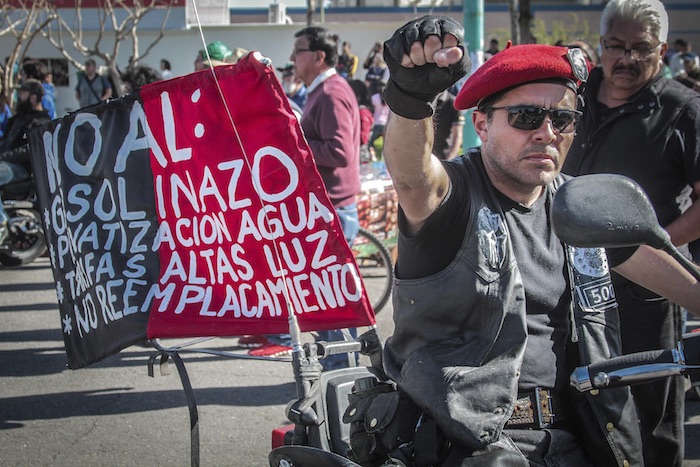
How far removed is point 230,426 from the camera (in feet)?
15.8

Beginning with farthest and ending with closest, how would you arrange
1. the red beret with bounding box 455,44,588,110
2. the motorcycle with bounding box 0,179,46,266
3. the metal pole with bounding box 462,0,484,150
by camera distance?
the motorcycle with bounding box 0,179,46,266
the metal pole with bounding box 462,0,484,150
the red beret with bounding box 455,44,588,110

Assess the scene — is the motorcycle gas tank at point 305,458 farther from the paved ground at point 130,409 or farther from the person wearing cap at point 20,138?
the person wearing cap at point 20,138

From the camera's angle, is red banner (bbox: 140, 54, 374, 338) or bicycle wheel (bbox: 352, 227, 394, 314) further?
bicycle wheel (bbox: 352, 227, 394, 314)

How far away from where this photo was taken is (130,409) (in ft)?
16.8

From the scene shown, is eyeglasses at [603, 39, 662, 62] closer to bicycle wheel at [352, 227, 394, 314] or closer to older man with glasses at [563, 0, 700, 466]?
older man with glasses at [563, 0, 700, 466]

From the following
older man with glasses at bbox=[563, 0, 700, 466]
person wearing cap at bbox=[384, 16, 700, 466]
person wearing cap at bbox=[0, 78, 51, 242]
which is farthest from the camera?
person wearing cap at bbox=[0, 78, 51, 242]

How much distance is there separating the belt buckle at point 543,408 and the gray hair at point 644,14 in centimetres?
203

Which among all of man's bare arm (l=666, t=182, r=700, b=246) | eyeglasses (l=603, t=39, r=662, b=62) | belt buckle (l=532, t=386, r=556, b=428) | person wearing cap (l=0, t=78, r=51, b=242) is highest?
eyeglasses (l=603, t=39, r=662, b=62)

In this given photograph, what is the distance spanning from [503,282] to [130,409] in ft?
11.6

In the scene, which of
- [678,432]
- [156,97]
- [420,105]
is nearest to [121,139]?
[156,97]

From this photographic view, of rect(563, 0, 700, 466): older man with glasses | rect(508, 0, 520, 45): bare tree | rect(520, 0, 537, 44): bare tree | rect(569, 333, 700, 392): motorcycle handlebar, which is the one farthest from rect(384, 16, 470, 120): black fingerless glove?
rect(520, 0, 537, 44): bare tree

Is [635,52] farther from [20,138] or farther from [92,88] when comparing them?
[92,88]

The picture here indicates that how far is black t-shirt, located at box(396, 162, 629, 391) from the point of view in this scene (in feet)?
A: 7.20

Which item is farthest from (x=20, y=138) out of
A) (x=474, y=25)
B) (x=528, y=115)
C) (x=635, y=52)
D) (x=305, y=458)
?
(x=528, y=115)
